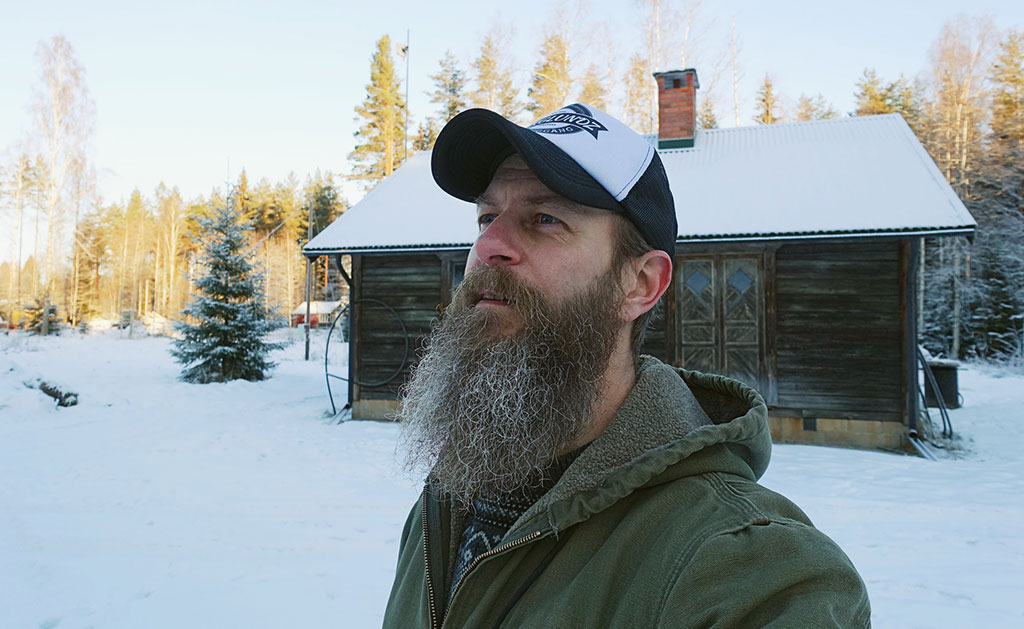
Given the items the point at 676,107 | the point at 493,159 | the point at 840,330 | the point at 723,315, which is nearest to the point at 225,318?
the point at 676,107

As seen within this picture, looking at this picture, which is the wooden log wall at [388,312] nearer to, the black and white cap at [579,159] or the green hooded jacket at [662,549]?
the black and white cap at [579,159]

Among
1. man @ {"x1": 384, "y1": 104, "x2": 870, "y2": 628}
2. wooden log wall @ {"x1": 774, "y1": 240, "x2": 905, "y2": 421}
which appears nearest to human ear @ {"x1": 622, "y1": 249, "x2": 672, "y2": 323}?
man @ {"x1": 384, "y1": 104, "x2": 870, "y2": 628}

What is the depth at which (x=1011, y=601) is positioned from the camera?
13.4 ft

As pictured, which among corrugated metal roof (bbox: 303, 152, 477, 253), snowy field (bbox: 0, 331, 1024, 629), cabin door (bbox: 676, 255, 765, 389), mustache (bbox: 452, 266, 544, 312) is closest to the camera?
mustache (bbox: 452, 266, 544, 312)

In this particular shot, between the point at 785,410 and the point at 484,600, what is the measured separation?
30.3ft

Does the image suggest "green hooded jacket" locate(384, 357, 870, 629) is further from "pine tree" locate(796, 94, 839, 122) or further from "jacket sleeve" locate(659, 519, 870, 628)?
"pine tree" locate(796, 94, 839, 122)

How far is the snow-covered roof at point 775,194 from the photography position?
9.03m

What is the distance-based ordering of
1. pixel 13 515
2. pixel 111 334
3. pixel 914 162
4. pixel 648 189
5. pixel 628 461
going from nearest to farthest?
pixel 628 461 → pixel 648 189 → pixel 13 515 → pixel 914 162 → pixel 111 334

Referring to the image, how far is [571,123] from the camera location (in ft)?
4.72

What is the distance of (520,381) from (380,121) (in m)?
35.1

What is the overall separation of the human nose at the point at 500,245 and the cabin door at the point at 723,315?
8.54 meters

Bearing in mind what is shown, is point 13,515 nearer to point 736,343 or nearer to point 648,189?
point 648,189

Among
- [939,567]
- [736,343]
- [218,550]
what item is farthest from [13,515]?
[736,343]

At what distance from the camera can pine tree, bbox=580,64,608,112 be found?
72.5ft
